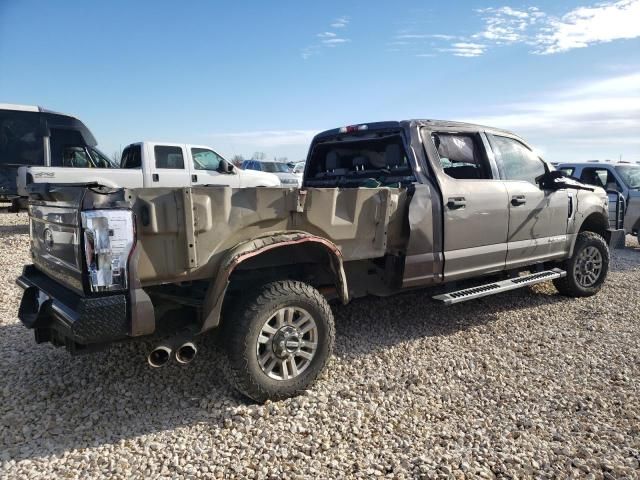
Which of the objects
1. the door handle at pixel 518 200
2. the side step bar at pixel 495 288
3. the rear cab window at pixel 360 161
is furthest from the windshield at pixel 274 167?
the door handle at pixel 518 200

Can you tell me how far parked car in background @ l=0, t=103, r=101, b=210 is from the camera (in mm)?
11477

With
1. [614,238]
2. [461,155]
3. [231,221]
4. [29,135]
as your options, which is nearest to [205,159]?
[29,135]

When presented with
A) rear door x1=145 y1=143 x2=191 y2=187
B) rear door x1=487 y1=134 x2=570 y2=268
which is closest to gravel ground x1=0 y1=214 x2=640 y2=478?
rear door x1=487 y1=134 x2=570 y2=268

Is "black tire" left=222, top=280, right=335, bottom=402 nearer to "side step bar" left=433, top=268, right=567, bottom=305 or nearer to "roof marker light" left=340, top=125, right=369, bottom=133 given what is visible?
"side step bar" left=433, top=268, right=567, bottom=305

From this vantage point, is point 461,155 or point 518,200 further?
point 518,200

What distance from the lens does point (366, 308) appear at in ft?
17.7

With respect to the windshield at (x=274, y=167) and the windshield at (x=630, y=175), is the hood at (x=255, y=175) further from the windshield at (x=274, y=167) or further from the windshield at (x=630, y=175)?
the windshield at (x=274, y=167)

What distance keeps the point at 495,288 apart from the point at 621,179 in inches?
289

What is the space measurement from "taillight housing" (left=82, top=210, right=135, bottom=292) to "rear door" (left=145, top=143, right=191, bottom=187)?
8414 millimetres

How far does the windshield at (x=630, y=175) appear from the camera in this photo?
10236 millimetres

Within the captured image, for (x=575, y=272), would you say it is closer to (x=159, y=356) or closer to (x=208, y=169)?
(x=159, y=356)

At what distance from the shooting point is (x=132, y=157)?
36.7 ft

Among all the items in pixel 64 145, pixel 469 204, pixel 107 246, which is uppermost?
pixel 64 145

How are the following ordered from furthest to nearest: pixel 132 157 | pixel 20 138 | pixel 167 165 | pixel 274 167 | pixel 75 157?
pixel 274 167, pixel 75 157, pixel 20 138, pixel 132 157, pixel 167 165
